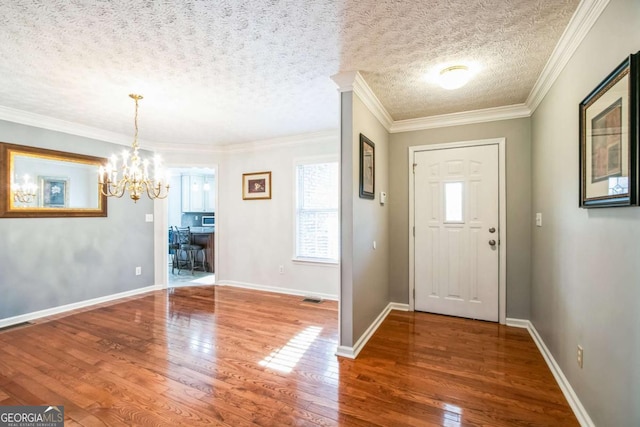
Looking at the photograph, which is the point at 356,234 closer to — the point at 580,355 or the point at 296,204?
the point at 580,355

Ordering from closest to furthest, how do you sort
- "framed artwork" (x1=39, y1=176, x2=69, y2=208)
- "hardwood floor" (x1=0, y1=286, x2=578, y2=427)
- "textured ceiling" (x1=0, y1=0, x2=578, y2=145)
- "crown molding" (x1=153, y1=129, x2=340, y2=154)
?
1. "textured ceiling" (x1=0, y1=0, x2=578, y2=145)
2. "hardwood floor" (x1=0, y1=286, x2=578, y2=427)
3. "framed artwork" (x1=39, y1=176, x2=69, y2=208)
4. "crown molding" (x1=153, y1=129, x2=340, y2=154)

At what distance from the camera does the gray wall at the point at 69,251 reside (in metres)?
3.26

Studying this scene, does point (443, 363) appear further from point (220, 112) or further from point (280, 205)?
point (220, 112)

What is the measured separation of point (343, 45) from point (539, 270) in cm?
269

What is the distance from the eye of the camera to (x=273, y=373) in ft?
7.28

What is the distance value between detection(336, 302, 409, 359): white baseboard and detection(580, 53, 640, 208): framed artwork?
194 centimetres

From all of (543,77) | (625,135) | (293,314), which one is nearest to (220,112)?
(293,314)

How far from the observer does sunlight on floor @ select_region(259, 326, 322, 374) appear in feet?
7.65

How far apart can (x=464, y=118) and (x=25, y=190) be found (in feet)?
16.9

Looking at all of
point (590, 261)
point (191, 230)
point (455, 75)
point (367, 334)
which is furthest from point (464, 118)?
point (191, 230)

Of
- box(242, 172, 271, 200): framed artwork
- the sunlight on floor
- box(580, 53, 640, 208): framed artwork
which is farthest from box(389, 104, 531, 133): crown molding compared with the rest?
the sunlight on floor

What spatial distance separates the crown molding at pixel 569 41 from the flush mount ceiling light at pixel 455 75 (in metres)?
0.56

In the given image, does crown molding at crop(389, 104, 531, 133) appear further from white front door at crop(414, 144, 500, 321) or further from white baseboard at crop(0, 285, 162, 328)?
white baseboard at crop(0, 285, 162, 328)

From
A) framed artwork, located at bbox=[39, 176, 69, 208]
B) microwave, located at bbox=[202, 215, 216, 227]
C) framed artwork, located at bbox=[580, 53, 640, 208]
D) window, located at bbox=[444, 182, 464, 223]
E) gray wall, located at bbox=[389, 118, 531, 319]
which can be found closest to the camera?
framed artwork, located at bbox=[580, 53, 640, 208]
